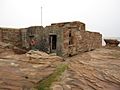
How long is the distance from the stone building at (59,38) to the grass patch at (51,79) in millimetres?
7705

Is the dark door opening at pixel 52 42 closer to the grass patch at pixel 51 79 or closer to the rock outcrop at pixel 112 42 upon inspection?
the rock outcrop at pixel 112 42

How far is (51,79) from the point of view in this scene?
36.2 ft

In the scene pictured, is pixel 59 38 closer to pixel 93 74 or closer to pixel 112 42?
pixel 112 42

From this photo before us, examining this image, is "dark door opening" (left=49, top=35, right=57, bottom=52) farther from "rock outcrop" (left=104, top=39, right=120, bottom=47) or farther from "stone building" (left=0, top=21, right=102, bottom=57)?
"rock outcrop" (left=104, top=39, right=120, bottom=47)

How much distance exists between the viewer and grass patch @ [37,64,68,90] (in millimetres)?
10346

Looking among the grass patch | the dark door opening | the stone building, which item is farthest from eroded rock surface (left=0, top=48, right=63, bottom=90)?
the dark door opening

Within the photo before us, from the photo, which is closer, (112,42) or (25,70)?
(25,70)

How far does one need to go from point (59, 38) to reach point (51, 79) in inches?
396

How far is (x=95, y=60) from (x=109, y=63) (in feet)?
3.40

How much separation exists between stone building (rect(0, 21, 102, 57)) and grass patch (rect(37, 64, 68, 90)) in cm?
771

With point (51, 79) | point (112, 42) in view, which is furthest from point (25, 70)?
point (112, 42)

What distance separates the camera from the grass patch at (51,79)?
1035 centimetres

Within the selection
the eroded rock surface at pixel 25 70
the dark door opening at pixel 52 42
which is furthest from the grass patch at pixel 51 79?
the dark door opening at pixel 52 42

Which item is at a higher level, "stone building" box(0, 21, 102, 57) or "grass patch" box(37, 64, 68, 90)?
"stone building" box(0, 21, 102, 57)
